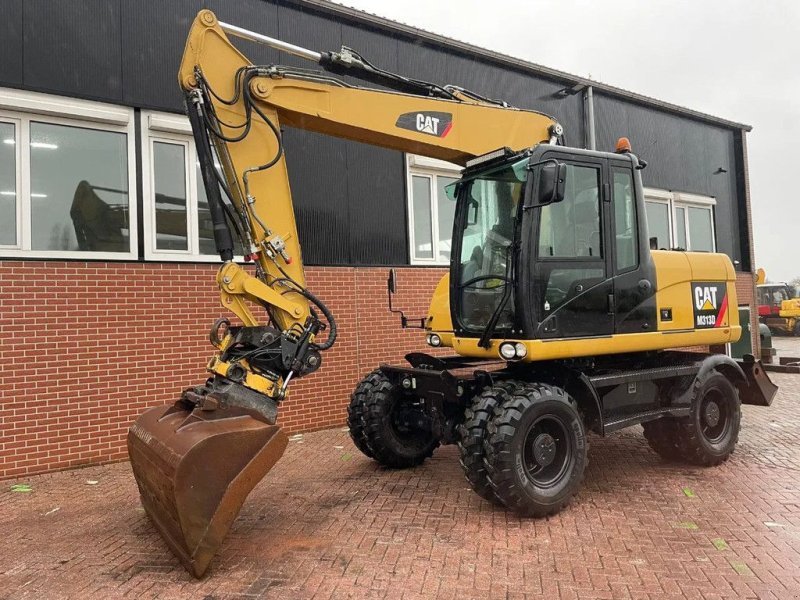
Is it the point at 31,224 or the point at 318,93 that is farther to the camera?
the point at 31,224

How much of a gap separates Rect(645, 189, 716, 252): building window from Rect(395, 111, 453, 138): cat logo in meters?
7.92

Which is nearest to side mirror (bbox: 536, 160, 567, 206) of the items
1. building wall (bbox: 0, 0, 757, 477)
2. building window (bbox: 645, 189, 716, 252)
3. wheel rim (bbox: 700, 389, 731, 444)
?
wheel rim (bbox: 700, 389, 731, 444)

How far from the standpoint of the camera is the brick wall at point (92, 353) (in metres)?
5.80

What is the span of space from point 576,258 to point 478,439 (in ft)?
5.80

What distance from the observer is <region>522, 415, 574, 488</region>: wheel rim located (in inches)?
177

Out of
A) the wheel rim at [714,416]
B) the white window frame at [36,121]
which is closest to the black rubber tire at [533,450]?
the wheel rim at [714,416]

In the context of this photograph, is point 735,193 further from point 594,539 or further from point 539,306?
point 594,539

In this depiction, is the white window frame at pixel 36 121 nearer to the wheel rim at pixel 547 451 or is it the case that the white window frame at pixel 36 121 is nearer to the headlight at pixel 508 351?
the headlight at pixel 508 351

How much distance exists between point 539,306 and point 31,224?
5.17 metres

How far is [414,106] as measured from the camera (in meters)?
4.93

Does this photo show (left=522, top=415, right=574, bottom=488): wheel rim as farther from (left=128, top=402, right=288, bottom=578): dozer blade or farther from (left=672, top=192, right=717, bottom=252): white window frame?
(left=672, top=192, right=717, bottom=252): white window frame

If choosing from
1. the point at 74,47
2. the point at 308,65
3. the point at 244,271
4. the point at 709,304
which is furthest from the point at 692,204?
the point at 74,47

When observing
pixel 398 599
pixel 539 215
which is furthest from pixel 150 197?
pixel 398 599

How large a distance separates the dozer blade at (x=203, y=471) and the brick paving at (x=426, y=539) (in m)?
0.26
